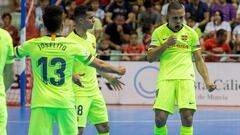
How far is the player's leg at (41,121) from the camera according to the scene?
817 cm

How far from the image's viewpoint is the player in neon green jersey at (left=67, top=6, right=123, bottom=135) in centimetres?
984

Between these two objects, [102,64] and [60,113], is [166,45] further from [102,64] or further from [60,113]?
[60,113]

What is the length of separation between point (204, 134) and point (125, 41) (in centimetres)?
795

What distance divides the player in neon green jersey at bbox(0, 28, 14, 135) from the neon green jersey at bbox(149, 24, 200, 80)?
3297 millimetres

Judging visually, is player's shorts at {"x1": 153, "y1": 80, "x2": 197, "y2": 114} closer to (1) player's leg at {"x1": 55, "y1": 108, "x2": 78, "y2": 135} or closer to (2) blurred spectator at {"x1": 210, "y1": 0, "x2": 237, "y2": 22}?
(1) player's leg at {"x1": 55, "y1": 108, "x2": 78, "y2": 135}

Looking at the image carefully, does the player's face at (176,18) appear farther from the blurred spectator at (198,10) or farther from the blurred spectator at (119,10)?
the blurred spectator at (119,10)

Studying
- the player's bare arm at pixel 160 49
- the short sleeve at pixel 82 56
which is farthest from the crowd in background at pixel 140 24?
the short sleeve at pixel 82 56

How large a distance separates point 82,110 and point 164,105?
4.35 ft

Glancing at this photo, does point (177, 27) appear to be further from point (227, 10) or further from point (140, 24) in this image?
point (227, 10)

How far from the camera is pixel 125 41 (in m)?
21.0

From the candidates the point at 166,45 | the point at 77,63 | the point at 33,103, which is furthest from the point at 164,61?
the point at 33,103

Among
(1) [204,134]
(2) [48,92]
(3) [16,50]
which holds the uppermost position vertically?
(3) [16,50]

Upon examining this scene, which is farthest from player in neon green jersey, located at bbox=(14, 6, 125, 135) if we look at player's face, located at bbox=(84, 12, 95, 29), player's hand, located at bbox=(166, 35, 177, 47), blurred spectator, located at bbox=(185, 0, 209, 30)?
blurred spectator, located at bbox=(185, 0, 209, 30)

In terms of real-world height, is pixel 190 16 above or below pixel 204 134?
above
